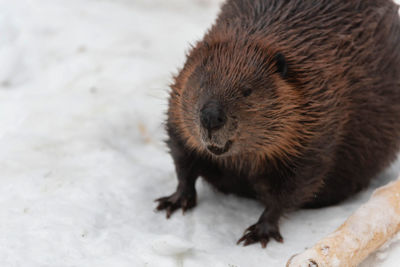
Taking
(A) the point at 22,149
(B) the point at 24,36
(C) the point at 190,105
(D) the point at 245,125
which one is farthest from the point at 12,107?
(D) the point at 245,125

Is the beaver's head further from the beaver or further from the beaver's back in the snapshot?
the beaver's back

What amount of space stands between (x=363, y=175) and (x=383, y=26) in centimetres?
104

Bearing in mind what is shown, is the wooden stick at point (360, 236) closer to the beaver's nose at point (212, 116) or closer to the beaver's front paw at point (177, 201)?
the beaver's nose at point (212, 116)

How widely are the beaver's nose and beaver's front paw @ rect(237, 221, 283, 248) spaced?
863mm

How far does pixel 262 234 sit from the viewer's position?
350 centimetres

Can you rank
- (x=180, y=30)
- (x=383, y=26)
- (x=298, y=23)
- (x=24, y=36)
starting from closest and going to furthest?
1. (x=298, y=23)
2. (x=383, y=26)
3. (x=24, y=36)
4. (x=180, y=30)

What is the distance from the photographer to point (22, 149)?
13.8ft

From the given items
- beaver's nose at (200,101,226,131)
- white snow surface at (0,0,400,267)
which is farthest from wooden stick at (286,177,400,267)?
beaver's nose at (200,101,226,131)

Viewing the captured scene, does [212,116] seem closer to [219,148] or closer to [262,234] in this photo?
[219,148]

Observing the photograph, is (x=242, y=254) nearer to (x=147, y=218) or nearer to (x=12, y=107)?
(x=147, y=218)

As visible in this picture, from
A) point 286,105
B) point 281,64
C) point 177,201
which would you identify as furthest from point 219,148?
point 177,201

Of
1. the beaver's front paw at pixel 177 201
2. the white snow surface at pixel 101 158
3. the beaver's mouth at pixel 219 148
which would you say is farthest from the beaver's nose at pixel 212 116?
the beaver's front paw at pixel 177 201

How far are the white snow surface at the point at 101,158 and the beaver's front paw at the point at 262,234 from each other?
0.21 feet

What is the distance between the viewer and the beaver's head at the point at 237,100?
10.0ft
